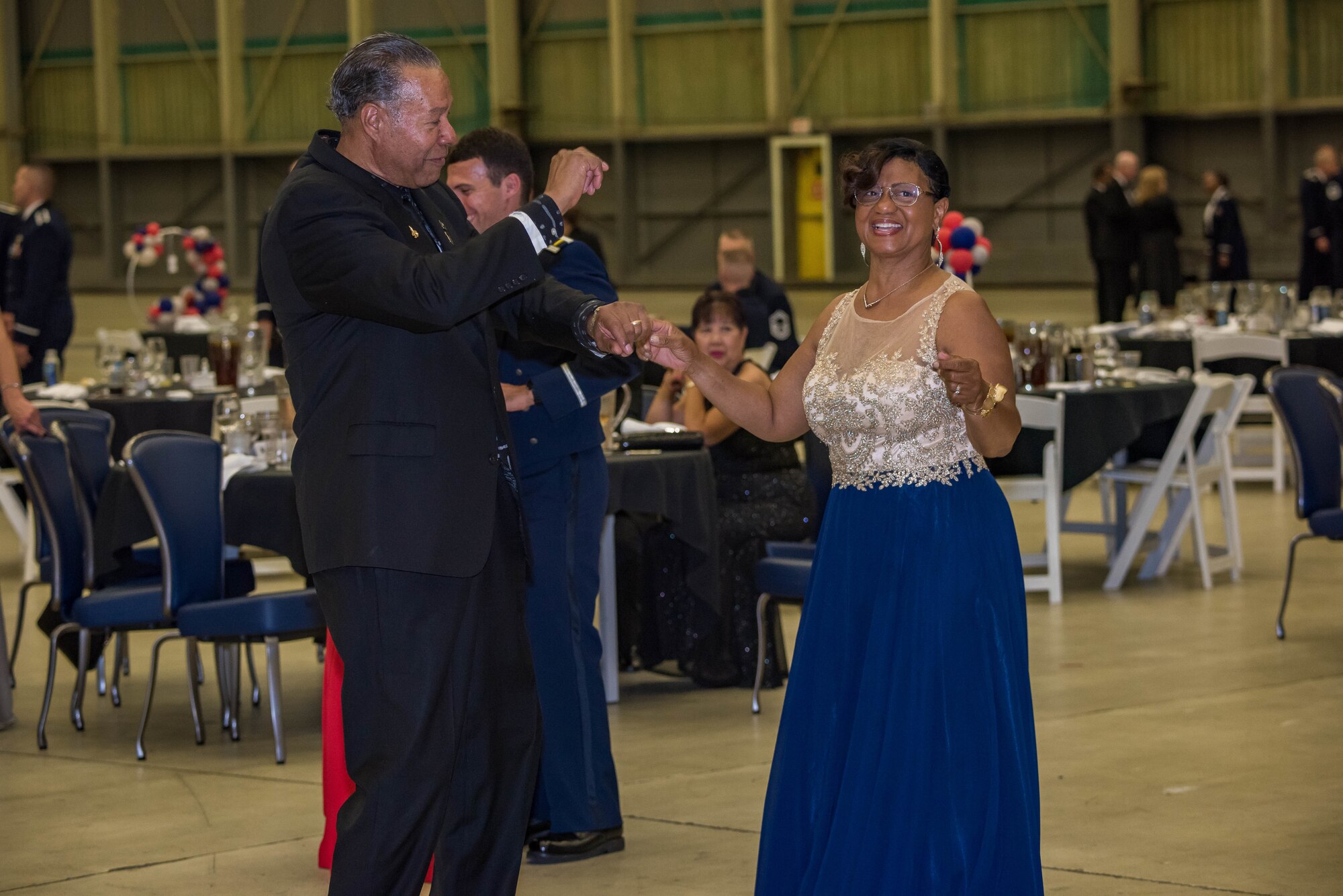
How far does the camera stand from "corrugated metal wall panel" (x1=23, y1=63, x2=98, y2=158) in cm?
2227

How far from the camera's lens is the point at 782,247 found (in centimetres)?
1955

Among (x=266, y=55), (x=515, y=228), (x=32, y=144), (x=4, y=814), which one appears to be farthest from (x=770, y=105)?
(x=515, y=228)

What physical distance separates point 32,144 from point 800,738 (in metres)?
21.3

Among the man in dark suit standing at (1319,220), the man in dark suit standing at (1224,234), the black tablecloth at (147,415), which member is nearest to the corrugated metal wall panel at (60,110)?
the man in dark suit standing at (1224,234)

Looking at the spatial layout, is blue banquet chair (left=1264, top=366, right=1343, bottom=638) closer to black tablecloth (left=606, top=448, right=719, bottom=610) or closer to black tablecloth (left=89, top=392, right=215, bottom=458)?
black tablecloth (left=606, top=448, right=719, bottom=610)

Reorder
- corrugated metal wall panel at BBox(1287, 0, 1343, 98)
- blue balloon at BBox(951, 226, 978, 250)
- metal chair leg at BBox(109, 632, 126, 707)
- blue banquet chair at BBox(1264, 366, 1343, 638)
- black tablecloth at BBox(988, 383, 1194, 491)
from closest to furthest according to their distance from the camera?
metal chair leg at BBox(109, 632, 126, 707), blue banquet chair at BBox(1264, 366, 1343, 638), black tablecloth at BBox(988, 383, 1194, 491), blue balloon at BBox(951, 226, 978, 250), corrugated metal wall panel at BBox(1287, 0, 1343, 98)

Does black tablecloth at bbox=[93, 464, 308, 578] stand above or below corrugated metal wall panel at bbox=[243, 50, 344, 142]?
below

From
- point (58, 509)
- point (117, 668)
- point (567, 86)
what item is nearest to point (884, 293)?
point (58, 509)

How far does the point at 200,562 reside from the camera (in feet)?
17.1

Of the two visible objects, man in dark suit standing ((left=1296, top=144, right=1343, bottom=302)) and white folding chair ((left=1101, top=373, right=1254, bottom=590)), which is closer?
white folding chair ((left=1101, top=373, right=1254, bottom=590))

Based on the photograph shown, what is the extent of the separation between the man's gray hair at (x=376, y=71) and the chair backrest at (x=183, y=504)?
7.73 ft

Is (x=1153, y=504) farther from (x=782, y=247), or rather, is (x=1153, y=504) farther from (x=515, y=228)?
(x=782, y=247)

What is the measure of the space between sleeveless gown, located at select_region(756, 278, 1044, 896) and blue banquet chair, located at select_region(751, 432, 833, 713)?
1.96 meters

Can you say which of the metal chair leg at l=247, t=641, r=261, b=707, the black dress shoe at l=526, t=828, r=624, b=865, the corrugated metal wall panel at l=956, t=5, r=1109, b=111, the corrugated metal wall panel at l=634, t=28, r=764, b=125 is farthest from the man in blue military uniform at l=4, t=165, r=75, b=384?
the corrugated metal wall panel at l=956, t=5, r=1109, b=111
